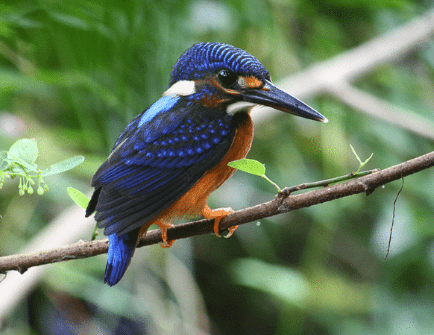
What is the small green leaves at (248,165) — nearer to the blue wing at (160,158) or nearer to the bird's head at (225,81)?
the bird's head at (225,81)

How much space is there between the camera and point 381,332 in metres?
3.24

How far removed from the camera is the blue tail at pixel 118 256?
48.0 inches

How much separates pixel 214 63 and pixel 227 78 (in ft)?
0.18

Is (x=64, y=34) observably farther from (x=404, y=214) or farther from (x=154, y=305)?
(x=404, y=214)

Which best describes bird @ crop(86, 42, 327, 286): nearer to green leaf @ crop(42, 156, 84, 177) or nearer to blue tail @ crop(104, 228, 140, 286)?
blue tail @ crop(104, 228, 140, 286)

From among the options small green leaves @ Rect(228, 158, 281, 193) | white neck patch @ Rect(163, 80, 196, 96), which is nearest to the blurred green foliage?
white neck patch @ Rect(163, 80, 196, 96)

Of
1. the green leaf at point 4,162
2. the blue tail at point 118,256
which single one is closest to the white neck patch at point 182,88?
the blue tail at point 118,256

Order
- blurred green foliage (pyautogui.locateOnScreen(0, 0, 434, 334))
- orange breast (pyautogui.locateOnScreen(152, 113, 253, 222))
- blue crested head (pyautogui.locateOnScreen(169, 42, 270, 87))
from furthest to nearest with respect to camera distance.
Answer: blurred green foliage (pyautogui.locateOnScreen(0, 0, 434, 334)) < orange breast (pyautogui.locateOnScreen(152, 113, 253, 222)) < blue crested head (pyautogui.locateOnScreen(169, 42, 270, 87))

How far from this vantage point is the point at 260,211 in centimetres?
110

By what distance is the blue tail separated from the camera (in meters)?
1.22

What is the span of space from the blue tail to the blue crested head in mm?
514

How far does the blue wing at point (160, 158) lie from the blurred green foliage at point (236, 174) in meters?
0.73

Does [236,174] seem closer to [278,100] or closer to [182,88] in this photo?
[182,88]

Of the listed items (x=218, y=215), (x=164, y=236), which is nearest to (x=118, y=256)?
(x=164, y=236)
